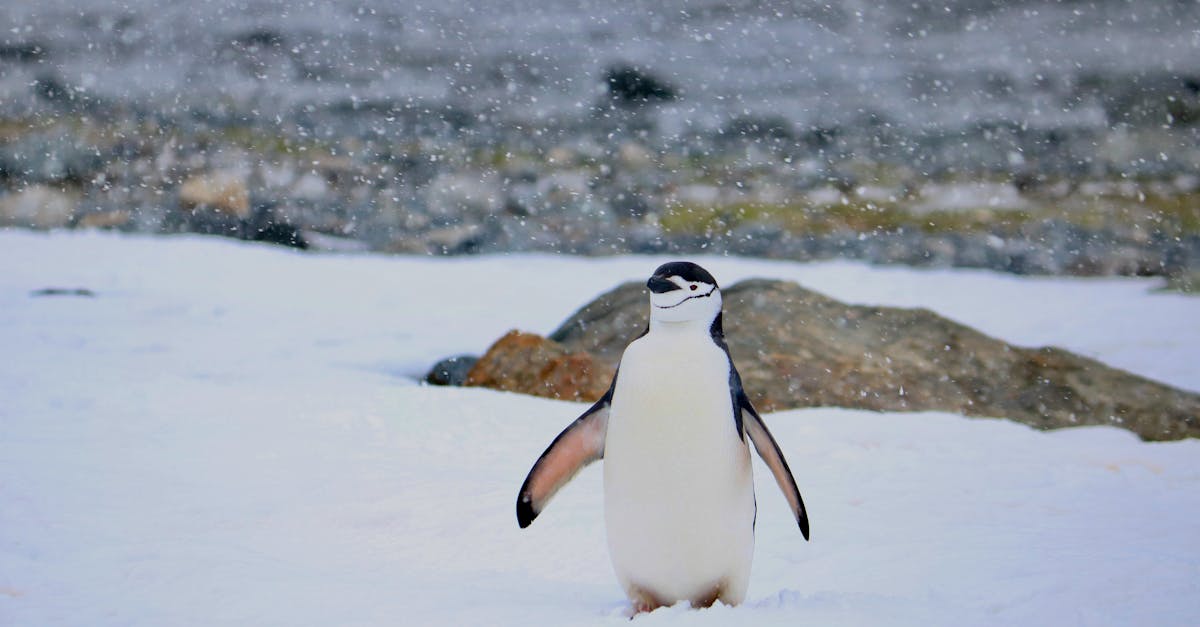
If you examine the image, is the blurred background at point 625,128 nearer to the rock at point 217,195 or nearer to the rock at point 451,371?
the rock at point 217,195

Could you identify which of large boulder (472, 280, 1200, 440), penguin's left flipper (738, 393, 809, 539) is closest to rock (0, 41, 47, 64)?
large boulder (472, 280, 1200, 440)

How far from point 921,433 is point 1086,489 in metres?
0.68

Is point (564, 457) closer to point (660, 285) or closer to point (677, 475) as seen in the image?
point (677, 475)

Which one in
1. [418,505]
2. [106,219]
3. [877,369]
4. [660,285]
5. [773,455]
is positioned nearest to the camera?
[660,285]

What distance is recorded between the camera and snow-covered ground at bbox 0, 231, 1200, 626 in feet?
6.53

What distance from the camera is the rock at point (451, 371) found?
4949 mm

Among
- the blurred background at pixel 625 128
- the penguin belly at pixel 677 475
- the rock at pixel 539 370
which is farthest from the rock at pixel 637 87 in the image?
the penguin belly at pixel 677 475

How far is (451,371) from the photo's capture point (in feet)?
16.4

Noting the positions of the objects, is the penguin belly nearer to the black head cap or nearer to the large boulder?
the black head cap

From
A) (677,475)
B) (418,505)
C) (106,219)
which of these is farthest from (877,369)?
(106,219)

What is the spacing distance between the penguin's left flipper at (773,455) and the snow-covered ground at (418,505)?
0.17m

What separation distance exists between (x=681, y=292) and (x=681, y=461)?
320mm

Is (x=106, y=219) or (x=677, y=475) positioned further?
(x=106, y=219)

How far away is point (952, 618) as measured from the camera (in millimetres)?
1850
